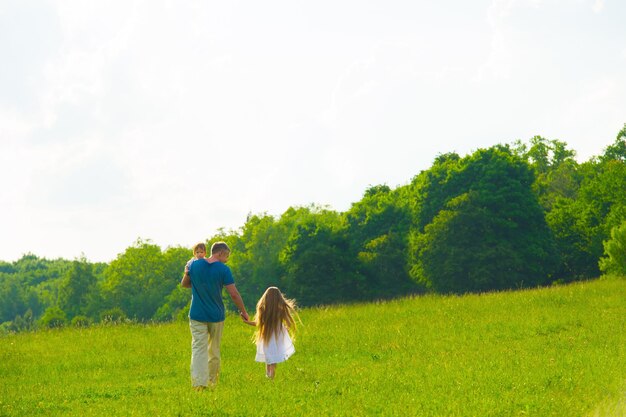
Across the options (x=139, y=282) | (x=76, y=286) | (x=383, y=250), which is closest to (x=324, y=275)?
(x=383, y=250)

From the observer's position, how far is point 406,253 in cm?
7125

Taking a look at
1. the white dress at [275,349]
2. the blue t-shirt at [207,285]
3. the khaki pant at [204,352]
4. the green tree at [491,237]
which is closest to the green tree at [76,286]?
the green tree at [491,237]

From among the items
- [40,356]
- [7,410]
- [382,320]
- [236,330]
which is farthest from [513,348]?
[40,356]

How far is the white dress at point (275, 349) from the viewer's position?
586 inches

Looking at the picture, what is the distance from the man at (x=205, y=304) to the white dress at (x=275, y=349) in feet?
3.60

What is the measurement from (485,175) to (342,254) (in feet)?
50.5

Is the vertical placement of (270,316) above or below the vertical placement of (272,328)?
above

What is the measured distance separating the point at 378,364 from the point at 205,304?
16.9 ft

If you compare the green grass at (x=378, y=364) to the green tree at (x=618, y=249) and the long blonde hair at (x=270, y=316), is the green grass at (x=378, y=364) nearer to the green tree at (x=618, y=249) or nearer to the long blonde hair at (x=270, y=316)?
the long blonde hair at (x=270, y=316)

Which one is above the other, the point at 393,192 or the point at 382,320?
the point at 393,192

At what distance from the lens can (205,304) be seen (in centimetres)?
1391

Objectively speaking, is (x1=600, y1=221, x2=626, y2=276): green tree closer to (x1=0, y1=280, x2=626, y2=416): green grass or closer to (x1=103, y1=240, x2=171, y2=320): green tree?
(x1=0, y1=280, x2=626, y2=416): green grass

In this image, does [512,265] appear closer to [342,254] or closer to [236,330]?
[342,254]

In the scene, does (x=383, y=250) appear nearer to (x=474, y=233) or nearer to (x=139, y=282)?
(x=474, y=233)
